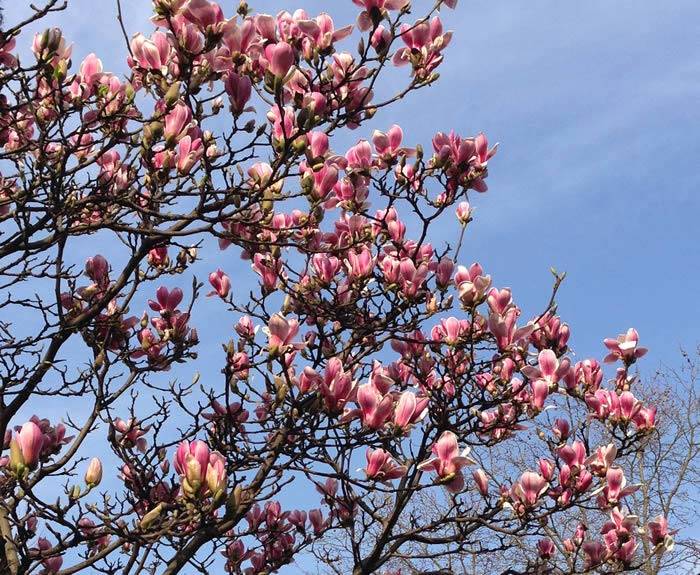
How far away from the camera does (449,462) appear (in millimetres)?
2984

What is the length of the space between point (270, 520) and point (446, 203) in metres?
2.08

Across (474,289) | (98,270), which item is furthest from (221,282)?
(474,289)

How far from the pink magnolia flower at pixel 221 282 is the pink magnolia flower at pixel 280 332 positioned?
1.17m

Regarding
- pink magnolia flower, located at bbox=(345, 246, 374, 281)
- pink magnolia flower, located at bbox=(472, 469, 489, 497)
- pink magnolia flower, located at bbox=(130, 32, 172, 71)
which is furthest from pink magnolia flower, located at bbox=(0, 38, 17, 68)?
pink magnolia flower, located at bbox=(472, 469, 489, 497)

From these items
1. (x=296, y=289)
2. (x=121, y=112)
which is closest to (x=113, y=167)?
(x=121, y=112)

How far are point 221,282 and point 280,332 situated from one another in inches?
48.8

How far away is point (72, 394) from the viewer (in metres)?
4.08

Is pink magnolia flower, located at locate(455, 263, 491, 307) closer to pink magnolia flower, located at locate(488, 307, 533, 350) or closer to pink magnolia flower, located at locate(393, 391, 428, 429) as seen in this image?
pink magnolia flower, located at locate(488, 307, 533, 350)

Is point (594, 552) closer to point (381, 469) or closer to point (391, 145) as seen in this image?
point (381, 469)

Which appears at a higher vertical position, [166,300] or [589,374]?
[589,374]

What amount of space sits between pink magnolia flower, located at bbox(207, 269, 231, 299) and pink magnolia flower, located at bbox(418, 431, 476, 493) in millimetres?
1777

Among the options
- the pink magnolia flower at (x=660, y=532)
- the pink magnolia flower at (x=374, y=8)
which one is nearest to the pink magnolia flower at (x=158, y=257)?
the pink magnolia flower at (x=374, y=8)

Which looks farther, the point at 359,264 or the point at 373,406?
the point at 359,264

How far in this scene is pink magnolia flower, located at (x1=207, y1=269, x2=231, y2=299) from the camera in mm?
4320
